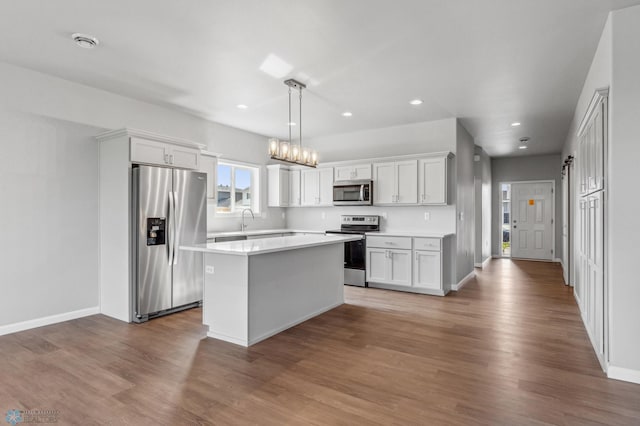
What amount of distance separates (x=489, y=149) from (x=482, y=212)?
155 cm

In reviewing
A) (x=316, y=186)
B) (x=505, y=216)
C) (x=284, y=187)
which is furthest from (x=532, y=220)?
(x=284, y=187)

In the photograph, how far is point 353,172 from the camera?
6.30 m

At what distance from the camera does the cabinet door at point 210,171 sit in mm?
5418

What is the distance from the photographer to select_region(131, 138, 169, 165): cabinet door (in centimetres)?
410

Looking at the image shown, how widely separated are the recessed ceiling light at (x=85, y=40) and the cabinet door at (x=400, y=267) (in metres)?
4.52

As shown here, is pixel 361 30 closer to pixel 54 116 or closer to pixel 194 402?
pixel 194 402

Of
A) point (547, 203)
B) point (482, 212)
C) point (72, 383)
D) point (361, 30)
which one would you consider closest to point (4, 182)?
point (72, 383)

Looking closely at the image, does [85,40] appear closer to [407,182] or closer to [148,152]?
[148,152]

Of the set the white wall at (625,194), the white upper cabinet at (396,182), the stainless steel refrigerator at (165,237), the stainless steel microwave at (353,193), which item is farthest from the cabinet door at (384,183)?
the white wall at (625,194)

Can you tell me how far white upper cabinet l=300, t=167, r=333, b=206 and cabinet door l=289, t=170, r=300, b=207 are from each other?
92 mm

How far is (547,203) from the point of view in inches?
366

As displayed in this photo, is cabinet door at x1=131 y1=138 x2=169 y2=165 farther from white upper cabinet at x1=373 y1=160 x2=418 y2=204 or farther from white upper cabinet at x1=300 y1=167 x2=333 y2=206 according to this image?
white upper cabinet at x1=373 y1=160 x2=418 y2=204

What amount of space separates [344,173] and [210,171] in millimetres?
2340

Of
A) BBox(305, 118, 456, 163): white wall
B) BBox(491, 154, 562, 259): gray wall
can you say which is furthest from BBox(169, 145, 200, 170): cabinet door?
BBox(491, 154, 562, 259): gray wall
